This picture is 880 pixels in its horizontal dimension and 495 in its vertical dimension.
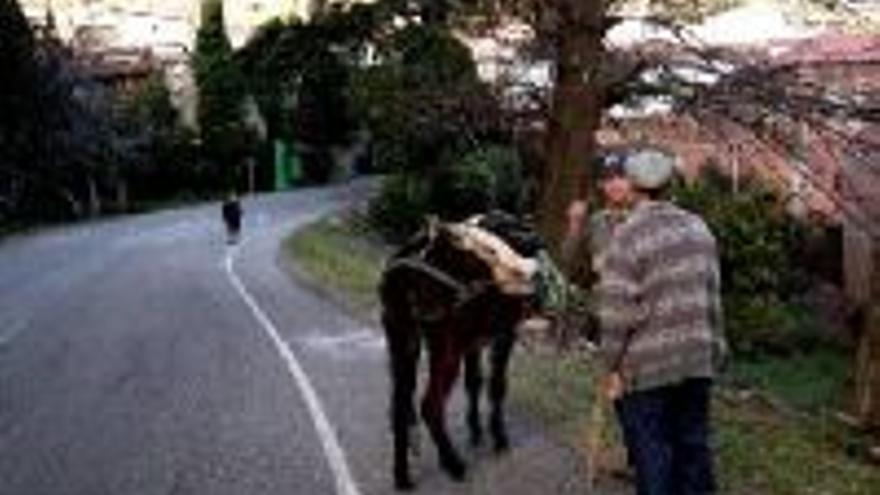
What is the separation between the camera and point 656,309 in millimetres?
9922

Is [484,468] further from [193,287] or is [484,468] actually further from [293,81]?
[193,287]

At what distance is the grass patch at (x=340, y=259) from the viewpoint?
102 feet

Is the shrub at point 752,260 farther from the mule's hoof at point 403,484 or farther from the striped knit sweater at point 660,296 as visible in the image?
the striped knit sweater at point 660,296

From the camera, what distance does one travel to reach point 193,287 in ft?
118

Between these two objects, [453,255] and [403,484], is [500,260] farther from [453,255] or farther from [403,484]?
[403,484]

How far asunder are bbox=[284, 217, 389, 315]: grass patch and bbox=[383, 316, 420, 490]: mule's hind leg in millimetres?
14685

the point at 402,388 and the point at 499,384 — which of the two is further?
the point at 499,384

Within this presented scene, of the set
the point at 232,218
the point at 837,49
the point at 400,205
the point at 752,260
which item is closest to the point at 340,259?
the point at 400,205

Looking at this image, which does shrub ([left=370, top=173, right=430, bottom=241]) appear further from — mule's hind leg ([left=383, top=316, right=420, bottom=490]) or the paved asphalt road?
mule's hind leg ([left=383, top=316, right=420, bottom=490])

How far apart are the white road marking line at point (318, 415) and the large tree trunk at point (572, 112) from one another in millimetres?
3350

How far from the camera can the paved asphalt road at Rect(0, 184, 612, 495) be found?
13266 millimetres

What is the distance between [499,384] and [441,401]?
3.84 feet

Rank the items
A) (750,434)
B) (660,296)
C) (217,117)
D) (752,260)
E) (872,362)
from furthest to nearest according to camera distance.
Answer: (217,117), (752,260), (872,362), (750,434), (660,296)

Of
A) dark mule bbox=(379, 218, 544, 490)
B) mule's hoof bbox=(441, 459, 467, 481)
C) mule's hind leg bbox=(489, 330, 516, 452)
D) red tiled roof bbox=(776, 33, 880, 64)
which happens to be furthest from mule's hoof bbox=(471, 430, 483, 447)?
red tiled roof bbox=(776, 33, 880, 64)
